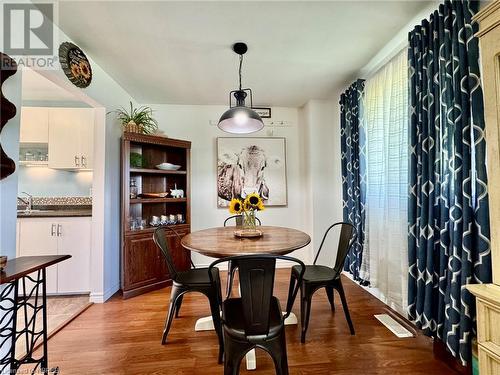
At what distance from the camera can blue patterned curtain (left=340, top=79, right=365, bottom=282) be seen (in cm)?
271

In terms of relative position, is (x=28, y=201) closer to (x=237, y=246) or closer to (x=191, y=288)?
(x=191, y=288)

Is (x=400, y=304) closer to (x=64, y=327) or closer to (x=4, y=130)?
(x=64, y=327)

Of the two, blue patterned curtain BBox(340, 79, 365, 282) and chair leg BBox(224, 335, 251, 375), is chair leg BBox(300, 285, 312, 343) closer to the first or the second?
chair leg BBox(224, 335, 251, 375)

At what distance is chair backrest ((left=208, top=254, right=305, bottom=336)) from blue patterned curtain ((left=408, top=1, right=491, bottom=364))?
1092 mm

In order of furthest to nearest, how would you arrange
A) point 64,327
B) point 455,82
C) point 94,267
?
point 94,267
point 64,327
point 455,82

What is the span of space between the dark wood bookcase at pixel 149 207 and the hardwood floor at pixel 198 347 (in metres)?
0.49

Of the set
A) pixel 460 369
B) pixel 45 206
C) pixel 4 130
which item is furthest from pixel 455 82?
pixel 45 206

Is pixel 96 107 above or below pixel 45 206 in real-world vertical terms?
above

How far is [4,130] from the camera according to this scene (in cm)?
151

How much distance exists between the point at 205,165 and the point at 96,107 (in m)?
1.59

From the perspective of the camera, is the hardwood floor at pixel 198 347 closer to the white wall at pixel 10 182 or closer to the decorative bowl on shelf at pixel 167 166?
the white wall at pixel 10 182

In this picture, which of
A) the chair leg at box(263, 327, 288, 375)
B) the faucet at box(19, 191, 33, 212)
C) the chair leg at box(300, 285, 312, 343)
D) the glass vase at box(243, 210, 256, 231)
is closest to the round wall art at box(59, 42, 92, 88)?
the glass vase at box(243, 210, 256, 231)

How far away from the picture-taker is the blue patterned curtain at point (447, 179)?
54.1 inches

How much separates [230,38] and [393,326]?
2.91 metres
